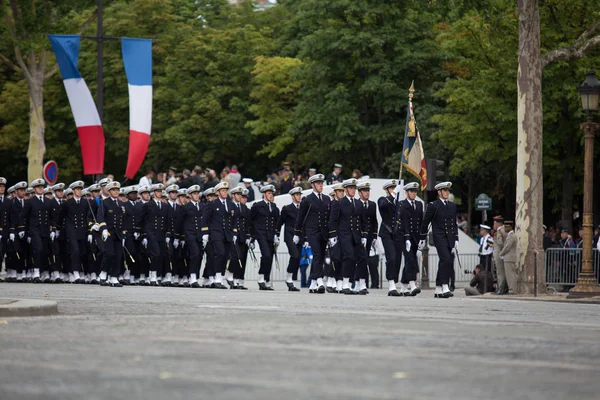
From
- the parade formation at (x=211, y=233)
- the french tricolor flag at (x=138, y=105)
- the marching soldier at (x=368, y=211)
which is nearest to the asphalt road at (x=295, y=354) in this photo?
the parade formation at (x=211, y=233)

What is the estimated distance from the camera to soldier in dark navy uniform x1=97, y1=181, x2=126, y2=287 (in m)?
29.0

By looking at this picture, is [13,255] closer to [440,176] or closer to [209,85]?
[440,176]

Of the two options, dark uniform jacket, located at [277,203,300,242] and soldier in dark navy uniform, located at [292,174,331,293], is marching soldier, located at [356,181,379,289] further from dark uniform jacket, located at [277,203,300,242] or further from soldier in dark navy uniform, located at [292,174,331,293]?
dark uniform jacket, located at [277,203,300,242]

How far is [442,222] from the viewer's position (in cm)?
2500

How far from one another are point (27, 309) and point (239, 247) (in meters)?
12.7

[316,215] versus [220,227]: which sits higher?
[316,215]

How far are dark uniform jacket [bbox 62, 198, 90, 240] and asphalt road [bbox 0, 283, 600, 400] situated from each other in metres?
12.2

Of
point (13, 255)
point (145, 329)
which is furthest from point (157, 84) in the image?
point (145, 329)

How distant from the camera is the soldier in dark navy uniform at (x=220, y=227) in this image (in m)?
28.9

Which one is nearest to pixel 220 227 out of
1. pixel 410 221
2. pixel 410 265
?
pixel 410 221

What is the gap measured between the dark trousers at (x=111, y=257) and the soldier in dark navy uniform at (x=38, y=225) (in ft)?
6.98

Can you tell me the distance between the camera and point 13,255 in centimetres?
3197

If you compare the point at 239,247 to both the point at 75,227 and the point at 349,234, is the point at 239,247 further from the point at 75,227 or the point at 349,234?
the point at 349,234

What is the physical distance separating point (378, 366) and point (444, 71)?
44971 millimetres
